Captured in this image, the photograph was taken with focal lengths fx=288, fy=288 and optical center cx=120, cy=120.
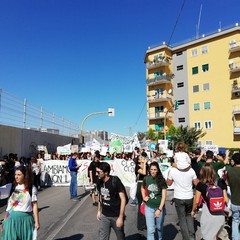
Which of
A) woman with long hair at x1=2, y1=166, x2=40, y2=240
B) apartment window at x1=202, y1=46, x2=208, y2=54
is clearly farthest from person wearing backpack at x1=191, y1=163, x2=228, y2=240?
apartment window at x1=202, y1=46, x2=208, y2=54

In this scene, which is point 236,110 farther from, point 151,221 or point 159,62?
point 151,221

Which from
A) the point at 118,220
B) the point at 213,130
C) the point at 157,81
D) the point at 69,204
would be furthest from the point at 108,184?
the point at 157,81

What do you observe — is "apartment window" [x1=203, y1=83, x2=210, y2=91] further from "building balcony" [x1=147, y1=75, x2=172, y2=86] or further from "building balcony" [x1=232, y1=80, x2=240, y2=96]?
"building balcony" [x1=147, y1=75, x2=172, y2=86]

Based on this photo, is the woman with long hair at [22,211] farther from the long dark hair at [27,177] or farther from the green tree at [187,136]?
the green tree at [187,136]

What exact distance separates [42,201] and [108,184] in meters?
Result: 7.15

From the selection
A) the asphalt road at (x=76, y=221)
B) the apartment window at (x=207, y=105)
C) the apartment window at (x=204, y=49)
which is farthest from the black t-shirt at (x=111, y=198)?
the apartment window at (x=204, y=49)

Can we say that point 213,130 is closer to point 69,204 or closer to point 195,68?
point 195,68

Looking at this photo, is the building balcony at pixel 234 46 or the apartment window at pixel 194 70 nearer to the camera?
the building balcony at pixel 234 46

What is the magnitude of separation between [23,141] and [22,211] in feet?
46.6

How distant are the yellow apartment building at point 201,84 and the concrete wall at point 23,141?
944 inches

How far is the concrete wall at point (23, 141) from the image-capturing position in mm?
15006

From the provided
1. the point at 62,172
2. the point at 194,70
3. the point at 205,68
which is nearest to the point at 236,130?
the point at 205,68

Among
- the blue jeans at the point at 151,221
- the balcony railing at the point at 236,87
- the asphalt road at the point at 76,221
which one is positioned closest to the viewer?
the blue jeans at the point at 151,221

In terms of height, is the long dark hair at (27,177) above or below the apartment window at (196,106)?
below
